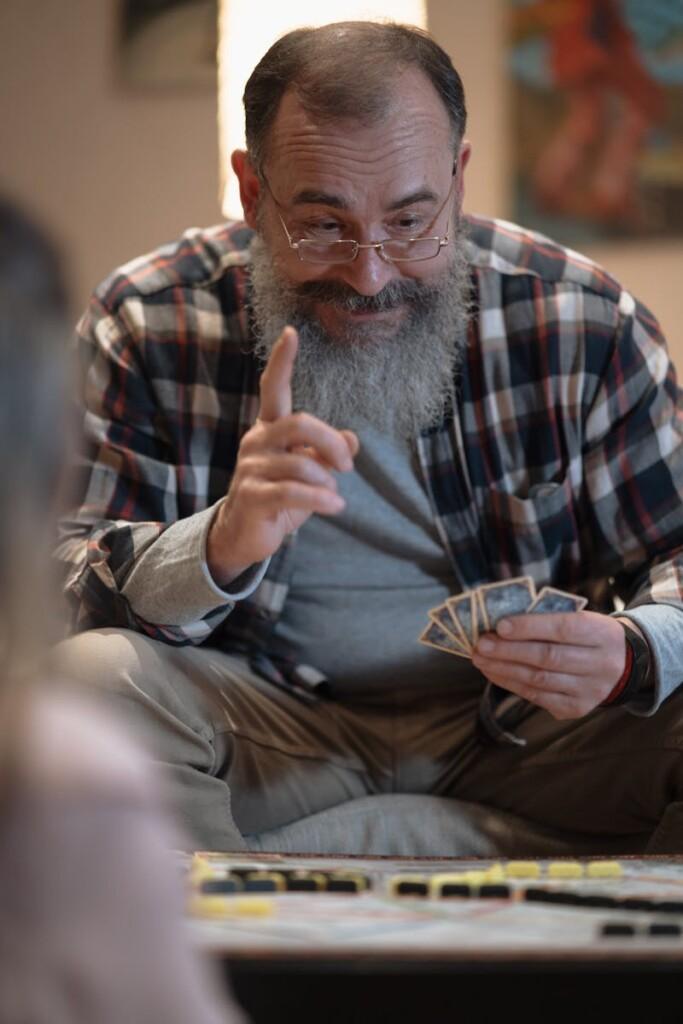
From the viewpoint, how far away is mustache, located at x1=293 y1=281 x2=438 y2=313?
2.45 meters

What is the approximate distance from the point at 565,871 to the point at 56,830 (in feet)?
3.38

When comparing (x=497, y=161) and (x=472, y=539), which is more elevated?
(x=497, y=161)

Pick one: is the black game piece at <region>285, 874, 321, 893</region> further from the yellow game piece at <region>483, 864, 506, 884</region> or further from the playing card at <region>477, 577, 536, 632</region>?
the playing card at <region>477, 577, 536, 632</region>

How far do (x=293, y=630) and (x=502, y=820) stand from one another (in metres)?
0.49

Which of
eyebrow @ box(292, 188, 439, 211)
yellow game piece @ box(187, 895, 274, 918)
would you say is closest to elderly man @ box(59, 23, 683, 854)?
eyebrow @ box(292, 188, 439, 211)

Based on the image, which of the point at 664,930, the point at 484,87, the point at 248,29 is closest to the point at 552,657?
the point at 664,930

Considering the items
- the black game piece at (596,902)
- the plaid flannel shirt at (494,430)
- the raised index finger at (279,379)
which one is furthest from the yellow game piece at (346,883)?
the plaid flannel shirt at (494,430)

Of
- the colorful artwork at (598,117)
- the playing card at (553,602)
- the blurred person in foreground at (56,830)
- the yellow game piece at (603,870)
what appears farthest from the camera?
the colorful artwork at (598,117)

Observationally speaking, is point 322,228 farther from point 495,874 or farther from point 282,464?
point 495,874

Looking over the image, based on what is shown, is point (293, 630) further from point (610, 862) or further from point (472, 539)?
point (610, 862)

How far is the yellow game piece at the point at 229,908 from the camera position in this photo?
1.35 meters

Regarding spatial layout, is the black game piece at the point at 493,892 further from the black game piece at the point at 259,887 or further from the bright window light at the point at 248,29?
the bright window light at the point at 248,29

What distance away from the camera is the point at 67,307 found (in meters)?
0.87

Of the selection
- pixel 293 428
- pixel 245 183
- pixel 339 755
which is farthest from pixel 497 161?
pixel 293 428
